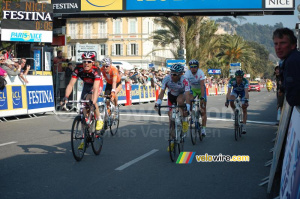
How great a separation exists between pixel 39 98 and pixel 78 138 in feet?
34.3

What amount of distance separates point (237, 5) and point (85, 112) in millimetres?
14281

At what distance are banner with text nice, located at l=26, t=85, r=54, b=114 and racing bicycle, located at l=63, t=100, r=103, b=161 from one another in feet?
30.0

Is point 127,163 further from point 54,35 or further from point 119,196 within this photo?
point 54,35

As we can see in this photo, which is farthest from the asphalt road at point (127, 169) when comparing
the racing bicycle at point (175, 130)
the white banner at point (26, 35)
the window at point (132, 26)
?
the window at point (132, 26)

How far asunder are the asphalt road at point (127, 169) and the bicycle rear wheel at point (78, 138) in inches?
6.9

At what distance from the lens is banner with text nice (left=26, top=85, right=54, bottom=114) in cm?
1730

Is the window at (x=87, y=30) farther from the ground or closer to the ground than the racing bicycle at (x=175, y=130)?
farther from the ground

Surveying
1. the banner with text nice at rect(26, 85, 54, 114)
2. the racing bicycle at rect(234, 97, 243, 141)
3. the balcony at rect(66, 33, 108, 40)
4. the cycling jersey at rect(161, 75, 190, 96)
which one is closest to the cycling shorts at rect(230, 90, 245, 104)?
the racing bicycle at rect(234, 97, 243, 141)

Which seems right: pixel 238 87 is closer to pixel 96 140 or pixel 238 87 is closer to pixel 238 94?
pixel 238 94

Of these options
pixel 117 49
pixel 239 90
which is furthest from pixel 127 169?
pixel 117 49

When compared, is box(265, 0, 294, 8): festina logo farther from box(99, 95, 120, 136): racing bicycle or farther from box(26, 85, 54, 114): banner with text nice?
box(99, 95, 120, 136): racing bicycle

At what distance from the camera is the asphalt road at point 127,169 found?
5945 millimetres

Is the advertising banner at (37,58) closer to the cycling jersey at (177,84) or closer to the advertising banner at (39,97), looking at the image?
the advertising banner at (39,97)

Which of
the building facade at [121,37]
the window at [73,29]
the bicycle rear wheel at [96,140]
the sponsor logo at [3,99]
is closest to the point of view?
the bicycle rear wheel at [96,140]
